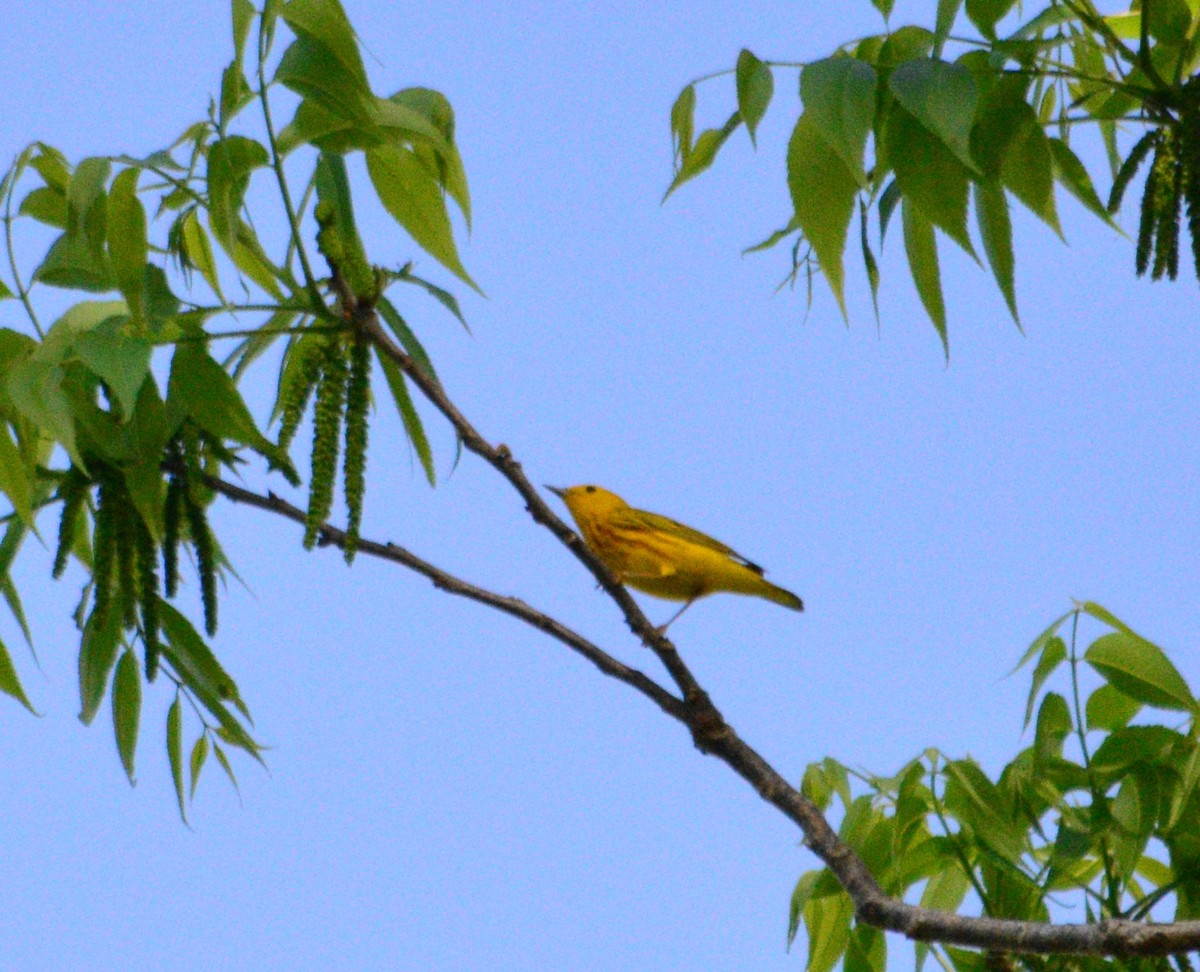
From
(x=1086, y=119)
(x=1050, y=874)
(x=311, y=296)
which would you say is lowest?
(x=1050, y=874)

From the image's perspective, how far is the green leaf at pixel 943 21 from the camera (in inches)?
95.0

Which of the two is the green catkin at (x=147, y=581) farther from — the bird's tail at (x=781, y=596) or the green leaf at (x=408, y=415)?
the bird's tail at (x=781, y=596)

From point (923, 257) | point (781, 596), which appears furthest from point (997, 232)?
point (781, 596)

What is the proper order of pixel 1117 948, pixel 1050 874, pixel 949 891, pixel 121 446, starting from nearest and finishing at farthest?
pixel 1117 948 → pixel 121 446 → pixel 1050 874 → pixel 949 891

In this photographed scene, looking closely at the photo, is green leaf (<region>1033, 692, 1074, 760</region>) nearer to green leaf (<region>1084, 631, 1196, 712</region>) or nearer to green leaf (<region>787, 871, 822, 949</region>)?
green leaf (<region>1084, 631, 1196, 712</region>)

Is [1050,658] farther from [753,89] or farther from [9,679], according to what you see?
[9,679]

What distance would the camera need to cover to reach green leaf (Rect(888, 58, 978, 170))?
2131mm

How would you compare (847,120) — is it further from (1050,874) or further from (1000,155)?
(1050,874)

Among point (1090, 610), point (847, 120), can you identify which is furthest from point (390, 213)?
point (1090, 610)

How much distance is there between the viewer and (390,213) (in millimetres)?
2701

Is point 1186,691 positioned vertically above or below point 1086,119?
below

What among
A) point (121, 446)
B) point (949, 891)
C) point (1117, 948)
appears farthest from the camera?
point (949, 891)

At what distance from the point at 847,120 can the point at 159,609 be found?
1377 millimetres

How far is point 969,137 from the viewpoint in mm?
2240
